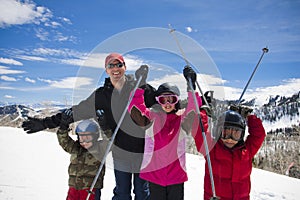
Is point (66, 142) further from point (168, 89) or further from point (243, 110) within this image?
point (243, 110)

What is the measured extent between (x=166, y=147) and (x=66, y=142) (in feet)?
4.65

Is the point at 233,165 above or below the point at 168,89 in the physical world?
below

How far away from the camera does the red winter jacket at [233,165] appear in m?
3.00

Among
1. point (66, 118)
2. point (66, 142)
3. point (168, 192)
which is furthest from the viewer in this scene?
point (66, 142)

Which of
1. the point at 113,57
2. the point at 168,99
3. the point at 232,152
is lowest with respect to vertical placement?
the point at 232,152

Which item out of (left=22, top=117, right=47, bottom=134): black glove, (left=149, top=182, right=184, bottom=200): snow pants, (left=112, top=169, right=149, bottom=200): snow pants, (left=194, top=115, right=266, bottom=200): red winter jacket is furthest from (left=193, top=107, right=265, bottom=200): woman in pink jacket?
(left=22, top=117, right=47, bottom=134): black glove

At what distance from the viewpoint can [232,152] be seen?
10.1 feet

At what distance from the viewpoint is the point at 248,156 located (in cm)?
307

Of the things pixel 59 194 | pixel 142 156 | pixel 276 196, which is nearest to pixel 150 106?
pixel 142 156

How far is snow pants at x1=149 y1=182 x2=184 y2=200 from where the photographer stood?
9.71 feet

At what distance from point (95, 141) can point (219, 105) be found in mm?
1759

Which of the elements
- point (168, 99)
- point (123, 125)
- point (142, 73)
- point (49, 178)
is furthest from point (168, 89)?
point (49, 178)

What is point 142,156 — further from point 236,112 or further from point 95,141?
point 236,112

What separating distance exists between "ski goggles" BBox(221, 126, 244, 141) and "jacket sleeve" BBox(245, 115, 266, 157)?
167 mm
